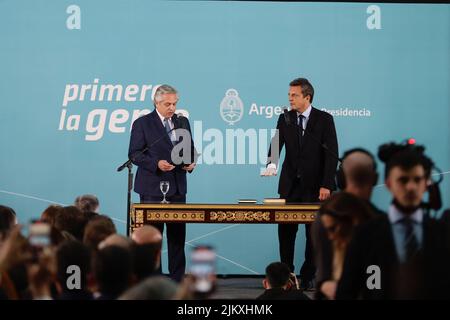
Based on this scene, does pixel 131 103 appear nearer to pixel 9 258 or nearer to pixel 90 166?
pixel 90 166

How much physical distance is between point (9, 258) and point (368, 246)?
113 cm

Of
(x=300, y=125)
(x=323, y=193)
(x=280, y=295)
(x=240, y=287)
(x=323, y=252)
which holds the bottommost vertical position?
(x=240, y=287)

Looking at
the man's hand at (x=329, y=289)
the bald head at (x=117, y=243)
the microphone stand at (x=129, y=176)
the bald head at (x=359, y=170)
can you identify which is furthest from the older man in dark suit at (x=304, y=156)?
the man's hand at (x=329, y=289)

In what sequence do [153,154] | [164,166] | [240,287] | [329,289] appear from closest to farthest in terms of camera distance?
[329,289]
[164,166]
[153,154]
[240,287]

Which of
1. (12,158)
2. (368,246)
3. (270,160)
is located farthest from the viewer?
(12,158)

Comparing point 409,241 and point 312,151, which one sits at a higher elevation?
point 312,151

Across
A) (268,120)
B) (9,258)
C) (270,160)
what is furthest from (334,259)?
(268,120)

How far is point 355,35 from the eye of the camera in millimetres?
10484

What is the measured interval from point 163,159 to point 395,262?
5973mm

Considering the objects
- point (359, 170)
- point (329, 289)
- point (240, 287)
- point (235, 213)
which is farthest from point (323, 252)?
point (240, 287)

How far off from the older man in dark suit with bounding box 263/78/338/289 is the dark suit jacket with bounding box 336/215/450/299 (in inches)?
223

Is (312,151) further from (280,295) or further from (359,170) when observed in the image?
(359,170)

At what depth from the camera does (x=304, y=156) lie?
910 centimetres

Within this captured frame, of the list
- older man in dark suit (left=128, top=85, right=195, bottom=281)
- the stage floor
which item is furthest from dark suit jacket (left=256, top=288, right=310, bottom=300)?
older man in dark suit (left=128, top=85, right=195, bottom=281)
